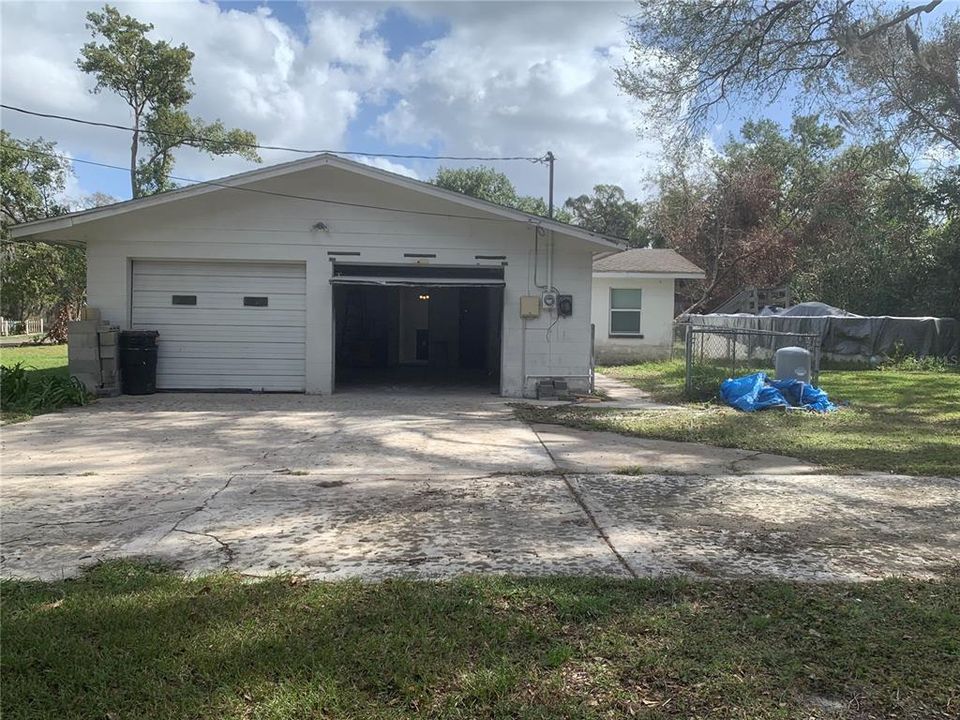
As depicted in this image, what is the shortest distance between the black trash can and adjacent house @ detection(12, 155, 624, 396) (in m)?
0.51

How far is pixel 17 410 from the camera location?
388 inches

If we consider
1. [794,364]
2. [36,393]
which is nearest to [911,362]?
[794,364]

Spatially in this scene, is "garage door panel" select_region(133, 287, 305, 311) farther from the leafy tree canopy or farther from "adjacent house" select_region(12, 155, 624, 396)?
the leafy tree canopy

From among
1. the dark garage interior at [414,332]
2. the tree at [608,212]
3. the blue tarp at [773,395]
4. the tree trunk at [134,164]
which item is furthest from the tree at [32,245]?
the tree at [608,212]

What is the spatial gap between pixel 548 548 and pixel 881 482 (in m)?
3.87

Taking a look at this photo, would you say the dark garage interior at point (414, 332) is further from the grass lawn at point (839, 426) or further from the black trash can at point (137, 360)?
the grass lawn at point (839, 426)

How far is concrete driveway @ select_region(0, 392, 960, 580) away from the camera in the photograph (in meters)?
4.21

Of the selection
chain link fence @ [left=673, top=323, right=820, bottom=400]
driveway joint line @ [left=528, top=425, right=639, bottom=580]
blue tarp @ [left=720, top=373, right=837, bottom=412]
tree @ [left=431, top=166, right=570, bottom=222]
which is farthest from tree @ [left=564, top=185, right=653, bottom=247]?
driveway joint line @ [left=528, top=425, right=639, bottom=580]

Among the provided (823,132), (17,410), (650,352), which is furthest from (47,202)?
(823,132)

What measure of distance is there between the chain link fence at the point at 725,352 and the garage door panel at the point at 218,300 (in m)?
7.27

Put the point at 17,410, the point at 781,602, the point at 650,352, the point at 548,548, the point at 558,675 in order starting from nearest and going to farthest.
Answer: the point at 558,675 < the point at 781,602 < the point at 548,548 < the point at 17,410 < the point at 650,352

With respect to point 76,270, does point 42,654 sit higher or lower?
lower

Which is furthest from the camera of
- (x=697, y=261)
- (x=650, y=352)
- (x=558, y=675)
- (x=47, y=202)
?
(x=697, y=261)

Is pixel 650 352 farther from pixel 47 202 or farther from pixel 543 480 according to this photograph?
pixel 47 202
